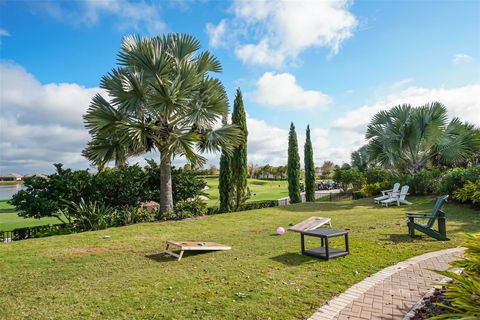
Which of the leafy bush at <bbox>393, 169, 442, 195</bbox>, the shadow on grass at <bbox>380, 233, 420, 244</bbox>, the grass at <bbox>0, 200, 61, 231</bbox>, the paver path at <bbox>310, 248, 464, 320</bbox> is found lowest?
the grass at <bbox>0, 200, 61, 231</bbox>

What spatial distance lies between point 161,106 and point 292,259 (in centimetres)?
765

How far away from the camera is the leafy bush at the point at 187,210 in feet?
38.5

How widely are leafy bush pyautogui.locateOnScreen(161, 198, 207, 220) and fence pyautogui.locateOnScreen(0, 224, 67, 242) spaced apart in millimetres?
3752

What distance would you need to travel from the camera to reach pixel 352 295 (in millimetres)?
3676

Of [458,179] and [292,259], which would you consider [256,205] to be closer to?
[458,179]

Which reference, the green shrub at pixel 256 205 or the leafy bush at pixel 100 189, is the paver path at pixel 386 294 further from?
the green shrub at pixel 256 205

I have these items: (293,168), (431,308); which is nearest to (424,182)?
(293,168)

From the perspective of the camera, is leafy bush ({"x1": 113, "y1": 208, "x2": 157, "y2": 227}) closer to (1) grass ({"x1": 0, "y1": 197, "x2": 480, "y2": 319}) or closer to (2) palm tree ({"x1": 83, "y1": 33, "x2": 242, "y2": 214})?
(2) palm tree ({"x1": 83, "y1": 33, "x2": 242, "y2": 214})

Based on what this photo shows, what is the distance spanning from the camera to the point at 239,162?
625 inches

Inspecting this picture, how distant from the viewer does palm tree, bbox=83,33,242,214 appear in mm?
A: 10609

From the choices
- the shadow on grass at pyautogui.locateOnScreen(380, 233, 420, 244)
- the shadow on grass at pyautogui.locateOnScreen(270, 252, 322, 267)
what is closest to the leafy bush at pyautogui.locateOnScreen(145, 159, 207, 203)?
the shadow on grass at pyautogui.locateOnScreen(270, 252, 322, 267)

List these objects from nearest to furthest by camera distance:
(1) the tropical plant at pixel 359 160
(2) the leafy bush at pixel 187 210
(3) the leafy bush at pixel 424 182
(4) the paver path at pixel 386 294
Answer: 1. (4) the paver path at pixel 386 294
2. (2) the leafy bush at pixel 187 210
3. (3) the leafy bush at pixel 424 182
4. (1) the tropical plant at pixel 359 160

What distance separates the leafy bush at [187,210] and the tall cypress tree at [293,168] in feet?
24.7

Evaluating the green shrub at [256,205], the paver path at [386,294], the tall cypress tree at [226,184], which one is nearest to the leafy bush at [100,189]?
the tall cypress tree at [226,184]
